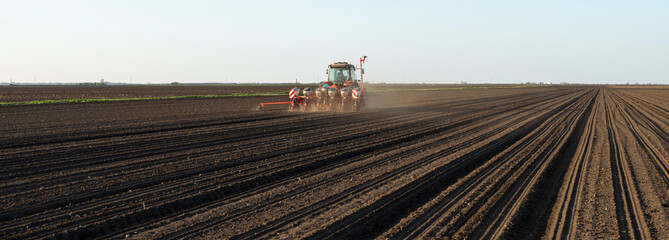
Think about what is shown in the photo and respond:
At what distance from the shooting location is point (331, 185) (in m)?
6.58

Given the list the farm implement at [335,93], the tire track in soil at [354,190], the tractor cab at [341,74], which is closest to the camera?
the tire track in soil at [354,190]

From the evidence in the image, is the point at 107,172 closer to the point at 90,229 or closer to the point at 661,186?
the point at 90,229

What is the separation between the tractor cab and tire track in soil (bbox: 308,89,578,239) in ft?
38.8

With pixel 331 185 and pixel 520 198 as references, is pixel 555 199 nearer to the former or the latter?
pixel 520 198

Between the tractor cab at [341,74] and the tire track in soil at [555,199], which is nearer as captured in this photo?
the tire track in soil at [555,199]

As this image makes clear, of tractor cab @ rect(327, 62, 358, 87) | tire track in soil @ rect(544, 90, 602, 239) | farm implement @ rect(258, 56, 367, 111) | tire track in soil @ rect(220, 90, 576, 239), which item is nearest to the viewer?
tire track in soil @ rect(220, 90, 576, 239)

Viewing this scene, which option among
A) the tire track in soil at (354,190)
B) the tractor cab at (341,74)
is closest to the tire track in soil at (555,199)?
the tire track in soil at (354,190)

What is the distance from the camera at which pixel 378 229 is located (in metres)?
4.86

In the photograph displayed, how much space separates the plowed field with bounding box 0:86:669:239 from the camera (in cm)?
489

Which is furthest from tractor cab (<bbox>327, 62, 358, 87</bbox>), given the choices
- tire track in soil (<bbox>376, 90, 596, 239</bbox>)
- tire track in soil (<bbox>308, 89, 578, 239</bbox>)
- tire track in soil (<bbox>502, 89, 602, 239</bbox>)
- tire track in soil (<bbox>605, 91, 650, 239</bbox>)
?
tire track in soil (<bbox>376, 90, 596, 239</bbox>)

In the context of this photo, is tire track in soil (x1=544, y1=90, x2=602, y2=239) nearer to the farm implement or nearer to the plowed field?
the plowed field

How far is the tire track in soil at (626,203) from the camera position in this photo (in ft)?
15.8

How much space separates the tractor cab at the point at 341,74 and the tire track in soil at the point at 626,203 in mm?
12331

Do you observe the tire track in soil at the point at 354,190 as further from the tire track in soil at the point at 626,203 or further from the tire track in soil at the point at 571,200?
the tire track in soil at the point at 626,203
